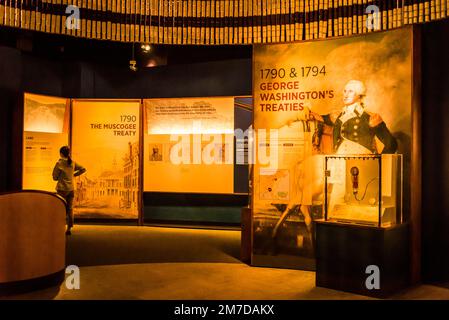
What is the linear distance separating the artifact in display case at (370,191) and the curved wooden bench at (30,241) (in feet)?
9.10

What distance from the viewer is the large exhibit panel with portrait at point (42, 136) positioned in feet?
27.2

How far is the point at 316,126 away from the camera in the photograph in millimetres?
5473

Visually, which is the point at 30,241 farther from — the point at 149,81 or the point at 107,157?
the point at 149,81

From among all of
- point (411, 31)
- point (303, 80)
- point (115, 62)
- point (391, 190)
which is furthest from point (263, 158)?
point (115, 62)

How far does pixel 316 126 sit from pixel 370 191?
1.04m

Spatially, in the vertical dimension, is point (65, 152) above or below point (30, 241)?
above

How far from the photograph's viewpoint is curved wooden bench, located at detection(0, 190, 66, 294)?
4.53 meters

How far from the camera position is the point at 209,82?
8984 mm

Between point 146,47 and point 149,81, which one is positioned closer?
point 146,47

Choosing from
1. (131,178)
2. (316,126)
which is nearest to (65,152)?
(131,178)

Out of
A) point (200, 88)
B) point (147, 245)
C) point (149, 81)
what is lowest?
point (147, 245)

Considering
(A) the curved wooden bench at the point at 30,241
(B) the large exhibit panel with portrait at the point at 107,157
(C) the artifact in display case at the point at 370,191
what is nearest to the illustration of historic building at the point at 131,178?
(B) the large exhibit panel with portrait at the point at 107,157

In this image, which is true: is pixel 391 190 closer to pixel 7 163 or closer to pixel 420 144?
pixel 420 144

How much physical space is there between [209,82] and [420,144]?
475 cm
